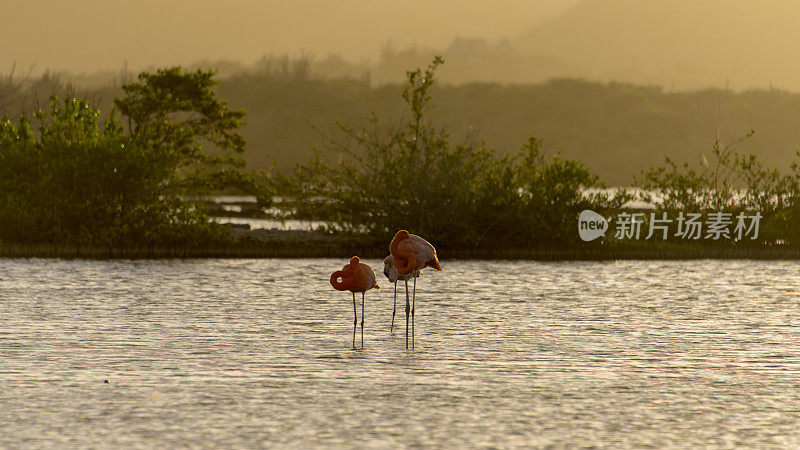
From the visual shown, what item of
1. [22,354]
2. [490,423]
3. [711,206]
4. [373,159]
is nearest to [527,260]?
[373,159]

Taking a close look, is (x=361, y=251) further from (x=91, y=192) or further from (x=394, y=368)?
(x=394, y=368)

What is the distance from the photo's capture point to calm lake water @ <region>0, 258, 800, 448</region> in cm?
866

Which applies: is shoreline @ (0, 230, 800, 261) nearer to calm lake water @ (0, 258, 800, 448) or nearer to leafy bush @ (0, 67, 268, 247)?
leafy bush @ (0, 67, 268, 247)

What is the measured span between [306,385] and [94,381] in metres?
2.09

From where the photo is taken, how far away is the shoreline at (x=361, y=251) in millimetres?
30438

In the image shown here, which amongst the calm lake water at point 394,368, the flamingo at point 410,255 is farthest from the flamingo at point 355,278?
the calm lake water at point 394,368

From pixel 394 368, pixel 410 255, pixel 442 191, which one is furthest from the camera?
pixel 442 191

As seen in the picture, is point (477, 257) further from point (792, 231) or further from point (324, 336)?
point (324, 336)

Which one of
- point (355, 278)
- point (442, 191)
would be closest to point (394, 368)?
point (355, 278)

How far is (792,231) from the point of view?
35.4 meters

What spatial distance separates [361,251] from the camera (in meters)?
32.1

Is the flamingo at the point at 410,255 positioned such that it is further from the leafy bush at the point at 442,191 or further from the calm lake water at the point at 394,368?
the leafy bush at the point at 442,191

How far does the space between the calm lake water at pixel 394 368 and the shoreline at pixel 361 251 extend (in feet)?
27.1

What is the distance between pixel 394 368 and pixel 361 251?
20.3 metres
